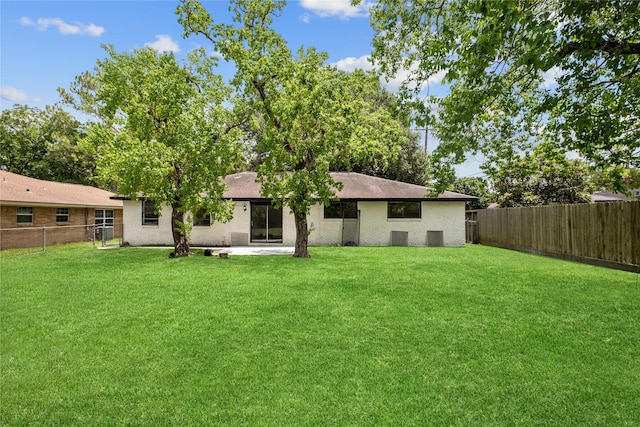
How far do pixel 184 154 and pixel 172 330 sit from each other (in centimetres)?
892

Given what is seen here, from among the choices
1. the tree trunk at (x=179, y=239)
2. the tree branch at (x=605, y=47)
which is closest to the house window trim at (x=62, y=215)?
the tree trunk at (x=179, y=239)

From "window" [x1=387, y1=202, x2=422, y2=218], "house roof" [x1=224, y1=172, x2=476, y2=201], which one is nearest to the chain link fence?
"house roof" [x1=224, y1=172, x2=476, y2=201]

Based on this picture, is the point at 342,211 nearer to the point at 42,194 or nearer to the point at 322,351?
the point at 322,351

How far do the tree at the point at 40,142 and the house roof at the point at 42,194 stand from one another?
7.81 m

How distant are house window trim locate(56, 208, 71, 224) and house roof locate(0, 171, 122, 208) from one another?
2.05 feet

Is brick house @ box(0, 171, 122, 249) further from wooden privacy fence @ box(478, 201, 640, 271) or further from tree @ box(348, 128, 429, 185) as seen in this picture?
wooden privacy fence @ box(478, 201, 640, 271)

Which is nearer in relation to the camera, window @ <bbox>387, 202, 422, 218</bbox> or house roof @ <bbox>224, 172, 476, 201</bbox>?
house roof @ <bbox>224, 172, 476, 201</bbox>

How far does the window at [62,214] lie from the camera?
19.0 meters

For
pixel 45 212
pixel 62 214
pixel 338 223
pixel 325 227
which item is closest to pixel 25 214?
pixel 45 212

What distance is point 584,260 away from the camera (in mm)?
11211

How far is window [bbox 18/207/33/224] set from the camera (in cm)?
1677

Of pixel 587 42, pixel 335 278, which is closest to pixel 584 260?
pixel 335 278

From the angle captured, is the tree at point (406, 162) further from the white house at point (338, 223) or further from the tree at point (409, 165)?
the white house at point (338, 223)

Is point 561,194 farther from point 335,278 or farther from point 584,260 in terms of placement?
point 335,278
